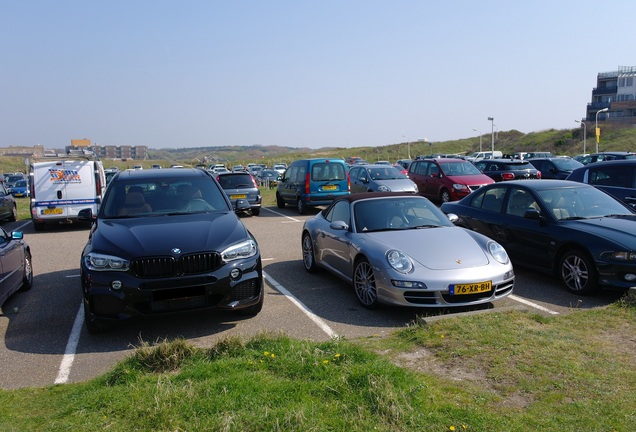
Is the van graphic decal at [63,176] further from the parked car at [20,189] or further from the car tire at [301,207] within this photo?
the parked car at [20,189]

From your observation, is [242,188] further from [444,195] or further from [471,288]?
[471,288]

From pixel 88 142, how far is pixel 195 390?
30.0m

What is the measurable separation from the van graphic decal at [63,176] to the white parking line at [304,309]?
34.5 feet

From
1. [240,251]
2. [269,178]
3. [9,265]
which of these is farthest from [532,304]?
[269,178]

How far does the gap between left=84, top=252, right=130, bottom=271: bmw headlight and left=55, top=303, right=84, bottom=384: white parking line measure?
873 mm

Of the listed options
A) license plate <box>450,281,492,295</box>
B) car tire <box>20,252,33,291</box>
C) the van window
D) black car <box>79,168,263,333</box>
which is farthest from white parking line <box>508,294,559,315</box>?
the van window

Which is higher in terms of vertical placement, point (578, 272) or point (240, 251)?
point (240, 251)

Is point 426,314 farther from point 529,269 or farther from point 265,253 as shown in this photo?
point 265,253

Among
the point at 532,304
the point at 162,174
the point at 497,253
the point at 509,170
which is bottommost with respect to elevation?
the point at 532,304

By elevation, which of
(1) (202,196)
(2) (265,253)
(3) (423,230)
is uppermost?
(1) (202,196)

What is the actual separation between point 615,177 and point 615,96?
10138 cm

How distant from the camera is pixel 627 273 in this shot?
741 centimetres

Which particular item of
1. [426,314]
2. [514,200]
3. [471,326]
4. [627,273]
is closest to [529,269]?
[514,200]

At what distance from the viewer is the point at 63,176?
57.6ft
